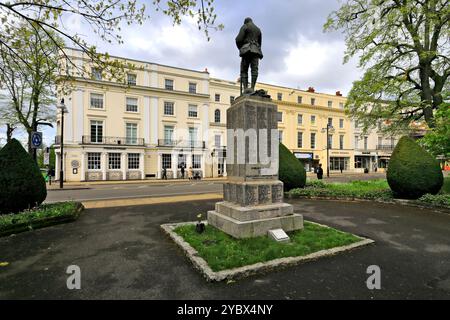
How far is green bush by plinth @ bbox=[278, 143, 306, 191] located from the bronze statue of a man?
7.02 meters

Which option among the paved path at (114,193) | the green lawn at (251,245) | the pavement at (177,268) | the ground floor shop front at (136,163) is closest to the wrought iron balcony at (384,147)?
the ground floor shop front at (136,163)

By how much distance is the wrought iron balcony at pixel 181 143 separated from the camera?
32.1 meters

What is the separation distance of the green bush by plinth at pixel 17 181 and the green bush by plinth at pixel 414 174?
14.0 m

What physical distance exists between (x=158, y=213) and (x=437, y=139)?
12.2 m

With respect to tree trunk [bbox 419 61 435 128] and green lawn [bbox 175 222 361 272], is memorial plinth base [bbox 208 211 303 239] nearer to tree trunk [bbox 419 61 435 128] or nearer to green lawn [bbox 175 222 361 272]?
green lawn [bbox 175 222 361 272]

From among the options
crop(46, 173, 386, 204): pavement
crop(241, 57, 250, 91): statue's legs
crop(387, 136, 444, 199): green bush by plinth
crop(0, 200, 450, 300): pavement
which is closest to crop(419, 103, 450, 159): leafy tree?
crop(387, 136, 444, 199): green bush by plinth

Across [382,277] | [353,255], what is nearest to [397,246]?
[353,255]

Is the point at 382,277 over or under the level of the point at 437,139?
under

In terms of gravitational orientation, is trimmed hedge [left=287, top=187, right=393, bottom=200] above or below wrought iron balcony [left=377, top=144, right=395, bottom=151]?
below

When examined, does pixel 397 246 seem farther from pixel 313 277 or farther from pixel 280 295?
pixel 280 295

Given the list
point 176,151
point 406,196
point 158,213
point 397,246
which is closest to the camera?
point 397,246

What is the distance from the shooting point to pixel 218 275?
3.57 m

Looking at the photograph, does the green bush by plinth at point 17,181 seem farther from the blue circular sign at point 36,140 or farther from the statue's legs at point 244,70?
the blue circular sign at point 36,140

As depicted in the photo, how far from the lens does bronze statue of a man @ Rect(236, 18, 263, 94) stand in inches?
250
